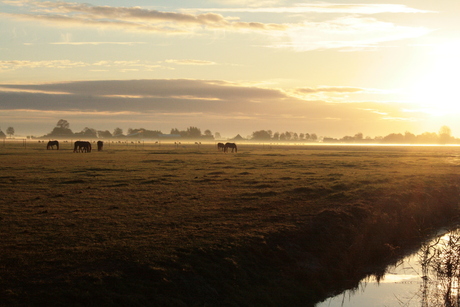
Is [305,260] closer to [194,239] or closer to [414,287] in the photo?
[414,287]

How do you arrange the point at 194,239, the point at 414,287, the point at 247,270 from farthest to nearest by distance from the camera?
the point at 414,287 < the point at 194,239 < the point at 247,270

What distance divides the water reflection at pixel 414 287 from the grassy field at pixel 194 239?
0.72 metres

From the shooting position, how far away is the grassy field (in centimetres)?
1206

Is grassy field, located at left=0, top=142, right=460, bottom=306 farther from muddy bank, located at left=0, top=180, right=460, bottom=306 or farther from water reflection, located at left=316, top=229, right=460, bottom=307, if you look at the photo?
water reflection, located at left=316, top=229, right=460, bottom=307

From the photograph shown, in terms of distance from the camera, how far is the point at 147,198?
2380 cm

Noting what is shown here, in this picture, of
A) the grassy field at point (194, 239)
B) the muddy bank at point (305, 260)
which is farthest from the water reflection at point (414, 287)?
the grassy field at point (194, 239)

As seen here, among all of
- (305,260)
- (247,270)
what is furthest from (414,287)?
(247,270)

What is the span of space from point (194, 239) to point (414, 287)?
8923mm

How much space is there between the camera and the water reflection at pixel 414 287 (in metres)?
15.6

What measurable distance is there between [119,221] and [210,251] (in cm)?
486

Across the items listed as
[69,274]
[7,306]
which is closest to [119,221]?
[69,274]

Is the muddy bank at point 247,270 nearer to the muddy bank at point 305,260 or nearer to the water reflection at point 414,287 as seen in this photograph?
the muddy bank at point 305,260

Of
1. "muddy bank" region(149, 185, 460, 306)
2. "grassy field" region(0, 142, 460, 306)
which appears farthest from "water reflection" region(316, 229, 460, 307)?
"grassy field" region(0, 142, 460, 306)

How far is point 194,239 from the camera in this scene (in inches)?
627
